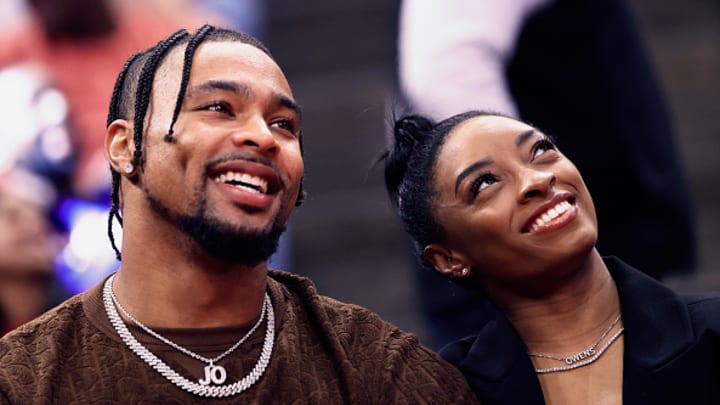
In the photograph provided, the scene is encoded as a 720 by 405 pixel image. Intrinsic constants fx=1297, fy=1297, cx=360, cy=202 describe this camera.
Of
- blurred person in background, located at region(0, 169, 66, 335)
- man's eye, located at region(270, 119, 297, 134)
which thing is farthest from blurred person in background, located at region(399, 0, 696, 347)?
blurred person in background, located at region(0, 169, 66, 335)

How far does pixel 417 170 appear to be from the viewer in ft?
9.79

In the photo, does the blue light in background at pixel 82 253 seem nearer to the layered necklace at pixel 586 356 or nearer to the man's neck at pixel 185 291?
the man's neck at pixel 185 291

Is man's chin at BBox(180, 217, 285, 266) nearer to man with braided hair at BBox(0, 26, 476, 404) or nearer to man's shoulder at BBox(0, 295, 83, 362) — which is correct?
man with braided hair at BBox(0, 26, 476, 404)

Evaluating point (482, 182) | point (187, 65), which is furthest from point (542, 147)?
point (187, 65)

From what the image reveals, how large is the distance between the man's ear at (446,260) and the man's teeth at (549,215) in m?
0.22

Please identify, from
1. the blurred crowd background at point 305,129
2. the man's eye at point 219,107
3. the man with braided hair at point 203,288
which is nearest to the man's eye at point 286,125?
the man with braided hair at point 203,288

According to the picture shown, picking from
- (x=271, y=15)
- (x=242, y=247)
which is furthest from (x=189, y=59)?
(x=271, y=15)

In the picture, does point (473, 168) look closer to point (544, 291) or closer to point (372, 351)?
point (544, 291)

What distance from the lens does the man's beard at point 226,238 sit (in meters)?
2.46

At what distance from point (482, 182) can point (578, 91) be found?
84 cm

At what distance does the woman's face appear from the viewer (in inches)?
107

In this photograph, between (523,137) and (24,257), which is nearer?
(523,137)

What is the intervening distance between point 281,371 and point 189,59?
2.15ft

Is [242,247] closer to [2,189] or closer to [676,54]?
[2,189]
